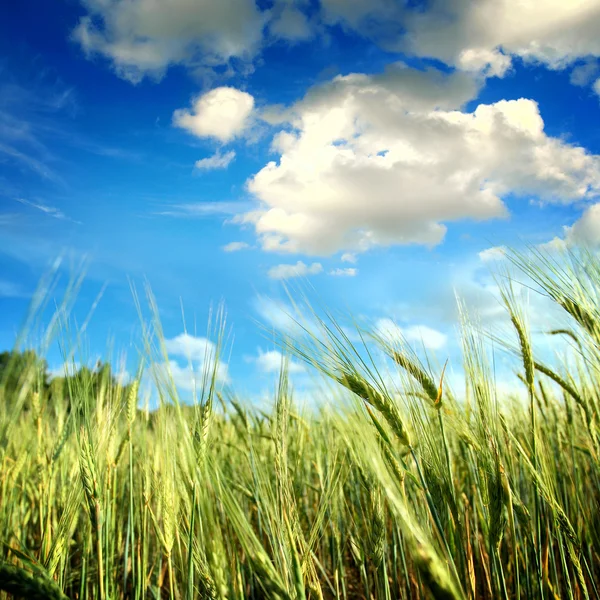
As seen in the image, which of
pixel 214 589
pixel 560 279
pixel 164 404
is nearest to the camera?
pixel 214 589

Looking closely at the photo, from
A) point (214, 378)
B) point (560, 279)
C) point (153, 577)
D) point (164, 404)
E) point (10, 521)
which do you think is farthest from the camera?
point (153, 577)

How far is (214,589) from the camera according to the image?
126cm

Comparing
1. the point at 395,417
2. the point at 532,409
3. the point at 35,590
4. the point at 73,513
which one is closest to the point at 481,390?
the point at 532,409

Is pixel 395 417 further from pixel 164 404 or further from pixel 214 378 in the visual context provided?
pixel 164 404

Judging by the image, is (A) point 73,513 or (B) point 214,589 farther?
(A) point 73,513

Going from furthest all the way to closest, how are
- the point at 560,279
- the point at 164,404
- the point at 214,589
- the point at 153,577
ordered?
1. the point at 153,577
2. the point at 560,279
3. the point at 164,404
4. the point at 214,589

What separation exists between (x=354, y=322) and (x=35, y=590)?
1091mm

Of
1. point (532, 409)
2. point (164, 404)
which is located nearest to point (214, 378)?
point (164, 404)

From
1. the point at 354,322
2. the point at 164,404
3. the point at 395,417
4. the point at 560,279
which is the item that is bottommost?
the point at 395,417

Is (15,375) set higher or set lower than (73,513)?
higher

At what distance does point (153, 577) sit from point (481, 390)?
2249mm

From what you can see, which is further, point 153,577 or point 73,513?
point 153,577

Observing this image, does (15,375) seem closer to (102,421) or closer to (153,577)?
(102,421)

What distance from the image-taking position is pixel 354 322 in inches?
64.8
